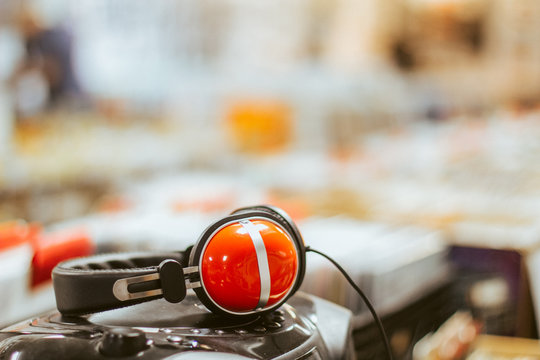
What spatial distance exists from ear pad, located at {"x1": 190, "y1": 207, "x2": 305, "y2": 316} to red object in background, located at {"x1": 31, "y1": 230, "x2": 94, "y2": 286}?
41 cm

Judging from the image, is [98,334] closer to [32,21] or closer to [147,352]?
[147,352]

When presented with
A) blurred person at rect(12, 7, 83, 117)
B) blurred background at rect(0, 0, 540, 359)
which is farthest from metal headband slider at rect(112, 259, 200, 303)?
blurred person at rect(12, 7, 83, 117)

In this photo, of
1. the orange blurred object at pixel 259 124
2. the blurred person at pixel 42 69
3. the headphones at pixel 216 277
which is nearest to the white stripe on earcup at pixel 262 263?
the headphones at pixel 216 277

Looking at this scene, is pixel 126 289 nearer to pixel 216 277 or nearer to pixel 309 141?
pixel 216 277

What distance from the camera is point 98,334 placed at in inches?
18.1

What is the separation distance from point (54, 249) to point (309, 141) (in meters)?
1.76

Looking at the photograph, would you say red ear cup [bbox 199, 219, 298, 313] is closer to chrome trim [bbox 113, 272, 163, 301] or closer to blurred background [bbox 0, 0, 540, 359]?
chrome trim [bbox 113, 272, 163, 301]

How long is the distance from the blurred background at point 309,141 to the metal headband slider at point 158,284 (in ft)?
1.21

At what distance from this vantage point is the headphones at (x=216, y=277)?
0.49 m

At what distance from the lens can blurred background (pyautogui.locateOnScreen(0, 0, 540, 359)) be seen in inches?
42.1

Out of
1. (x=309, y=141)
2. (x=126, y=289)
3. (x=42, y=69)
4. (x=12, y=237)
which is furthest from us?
(x=309, y=141)

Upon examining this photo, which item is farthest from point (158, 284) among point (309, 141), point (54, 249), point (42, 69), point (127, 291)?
point (309, 141)

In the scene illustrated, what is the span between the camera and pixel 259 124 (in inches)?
98.6

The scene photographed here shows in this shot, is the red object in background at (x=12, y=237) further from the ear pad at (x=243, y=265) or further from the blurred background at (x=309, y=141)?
the ear pad at (x=243, y=265)
